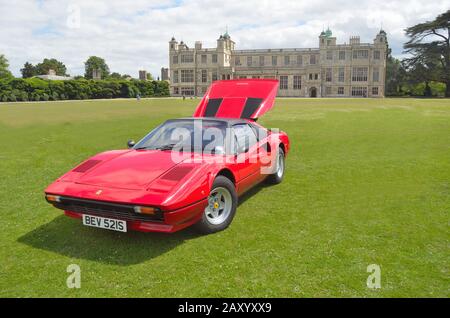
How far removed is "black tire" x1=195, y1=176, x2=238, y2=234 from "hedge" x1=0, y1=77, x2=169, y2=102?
191ft

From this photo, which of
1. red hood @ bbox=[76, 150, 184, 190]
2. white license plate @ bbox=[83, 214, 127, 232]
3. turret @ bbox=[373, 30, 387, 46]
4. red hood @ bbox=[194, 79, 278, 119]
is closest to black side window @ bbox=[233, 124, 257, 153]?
red hood @ bbox=[76, 150, 184, 190]

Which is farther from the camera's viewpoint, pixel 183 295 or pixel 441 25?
pixel 441 25

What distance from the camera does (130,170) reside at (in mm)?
4453

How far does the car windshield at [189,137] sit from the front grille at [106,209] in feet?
4.90

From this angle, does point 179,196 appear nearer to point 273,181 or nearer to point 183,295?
point 183,295

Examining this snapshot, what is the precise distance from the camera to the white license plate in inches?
156

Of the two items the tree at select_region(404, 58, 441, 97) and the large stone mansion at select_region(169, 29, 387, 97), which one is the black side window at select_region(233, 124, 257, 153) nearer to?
the tree at select_region(404, 58, 441, 97)

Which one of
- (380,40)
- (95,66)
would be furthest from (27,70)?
(380,40)

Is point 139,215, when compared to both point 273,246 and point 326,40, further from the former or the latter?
point 326,40

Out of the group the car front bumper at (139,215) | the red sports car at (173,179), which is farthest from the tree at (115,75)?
the car front bumper at (139,215)

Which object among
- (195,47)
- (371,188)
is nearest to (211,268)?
(371,188)

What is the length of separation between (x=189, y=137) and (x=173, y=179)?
1409mm

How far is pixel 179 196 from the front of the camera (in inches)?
154

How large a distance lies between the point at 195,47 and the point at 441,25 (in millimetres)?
59563
